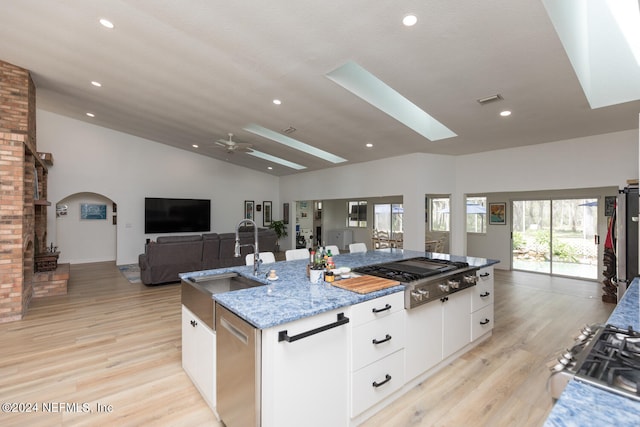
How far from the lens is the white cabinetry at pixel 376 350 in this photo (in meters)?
1.89

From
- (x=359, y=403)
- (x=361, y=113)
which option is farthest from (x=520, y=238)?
(x=359, y=403)

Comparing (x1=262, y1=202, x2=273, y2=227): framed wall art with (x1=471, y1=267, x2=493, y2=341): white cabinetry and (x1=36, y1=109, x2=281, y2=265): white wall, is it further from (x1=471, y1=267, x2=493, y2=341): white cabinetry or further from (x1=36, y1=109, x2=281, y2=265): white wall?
(x1=471, y1=267, x2=493, y2=341): white cabinetry

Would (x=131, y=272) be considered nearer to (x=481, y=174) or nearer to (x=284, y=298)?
(x=284, y=298)

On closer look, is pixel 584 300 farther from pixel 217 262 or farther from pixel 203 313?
pixel 217 262

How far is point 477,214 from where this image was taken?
773 centimetres

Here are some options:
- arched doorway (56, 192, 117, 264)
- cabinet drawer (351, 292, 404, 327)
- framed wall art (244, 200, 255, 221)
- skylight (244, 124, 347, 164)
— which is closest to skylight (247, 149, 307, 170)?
skylight (244, 124, 347, 164)

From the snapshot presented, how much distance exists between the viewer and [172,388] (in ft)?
7.77

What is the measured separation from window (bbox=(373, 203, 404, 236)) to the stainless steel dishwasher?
8.63 meters

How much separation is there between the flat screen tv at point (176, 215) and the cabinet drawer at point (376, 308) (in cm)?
802

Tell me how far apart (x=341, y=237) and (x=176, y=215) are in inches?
221

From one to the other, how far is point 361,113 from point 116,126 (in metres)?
6.43

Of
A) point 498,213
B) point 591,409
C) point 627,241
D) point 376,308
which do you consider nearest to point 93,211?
point 376,308

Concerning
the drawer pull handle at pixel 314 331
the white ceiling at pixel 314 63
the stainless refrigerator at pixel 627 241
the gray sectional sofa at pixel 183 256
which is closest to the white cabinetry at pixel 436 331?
the drawer pull handle at pixel 314 331

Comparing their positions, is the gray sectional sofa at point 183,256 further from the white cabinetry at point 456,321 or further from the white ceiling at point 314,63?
the white cabinetry at point 456,321
